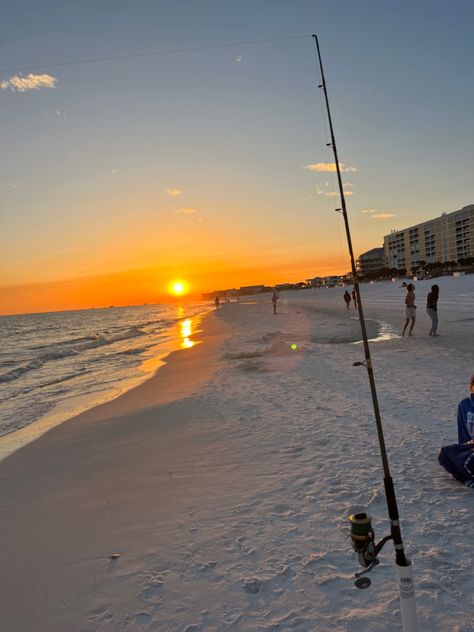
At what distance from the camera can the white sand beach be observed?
3164 mm

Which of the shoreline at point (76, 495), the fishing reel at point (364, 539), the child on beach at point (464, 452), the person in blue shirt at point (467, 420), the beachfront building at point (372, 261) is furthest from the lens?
the beachfront building at point (372, 261)

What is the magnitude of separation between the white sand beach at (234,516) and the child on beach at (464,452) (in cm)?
14

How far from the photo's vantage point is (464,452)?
4668 millimetres

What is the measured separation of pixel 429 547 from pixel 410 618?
151 cm

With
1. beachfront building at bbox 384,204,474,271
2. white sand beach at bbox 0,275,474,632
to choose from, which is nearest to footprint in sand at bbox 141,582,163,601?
white sand beach at bbox 0,275,474,632

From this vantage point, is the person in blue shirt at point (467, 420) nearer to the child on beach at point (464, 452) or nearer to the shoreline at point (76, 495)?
the child on beach at point (464, 452)

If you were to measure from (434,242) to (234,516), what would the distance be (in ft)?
558

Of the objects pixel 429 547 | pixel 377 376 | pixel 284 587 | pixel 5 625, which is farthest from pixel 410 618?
pixel 377 376

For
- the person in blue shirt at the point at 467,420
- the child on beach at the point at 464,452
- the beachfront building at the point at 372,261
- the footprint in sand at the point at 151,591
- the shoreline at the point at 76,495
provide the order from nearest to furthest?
the footprint in sand at the point at 151,591
the shoreline at the point at 76,495
the child on beach at the point at 464,452
the person in blue shirt at the point at 467,420
the beachfront building at the point at 372,261

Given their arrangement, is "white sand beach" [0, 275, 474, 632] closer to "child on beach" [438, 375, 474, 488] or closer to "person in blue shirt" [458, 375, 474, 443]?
"child on beach" [438, 375, 474, 488]

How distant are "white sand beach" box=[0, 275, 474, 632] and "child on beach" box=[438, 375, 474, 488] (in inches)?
5.5

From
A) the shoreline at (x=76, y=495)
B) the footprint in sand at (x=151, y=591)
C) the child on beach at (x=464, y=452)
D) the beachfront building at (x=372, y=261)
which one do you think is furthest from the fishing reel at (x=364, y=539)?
the beachfront building at (x=372, y=261)

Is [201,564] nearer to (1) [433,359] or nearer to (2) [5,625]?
(2) [5,625]

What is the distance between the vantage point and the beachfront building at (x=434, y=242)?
Answer: 5349 inches
